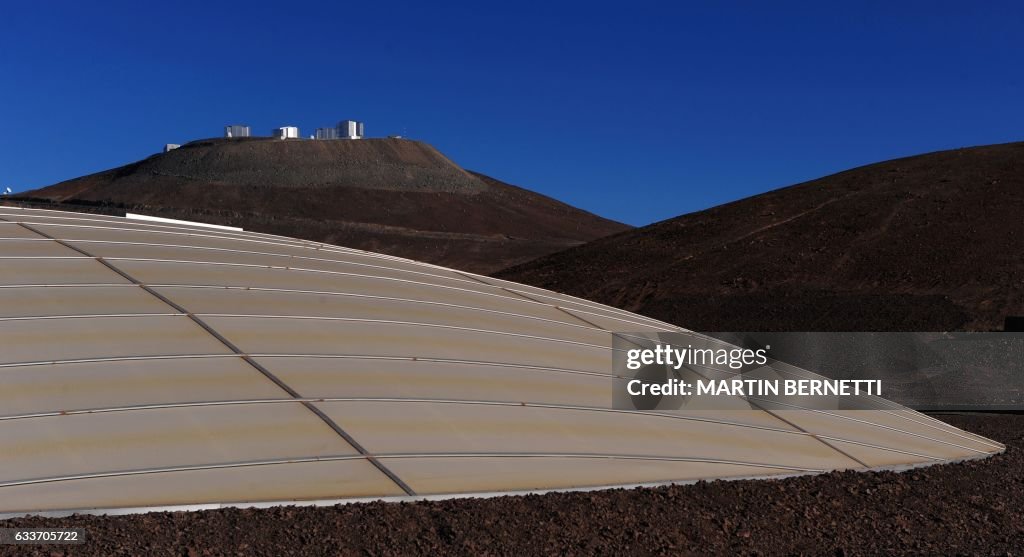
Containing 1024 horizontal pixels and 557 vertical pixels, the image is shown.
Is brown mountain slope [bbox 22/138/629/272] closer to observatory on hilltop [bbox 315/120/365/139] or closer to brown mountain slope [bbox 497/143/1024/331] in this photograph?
observatory on hilltop [bbox 315/120/365/139]

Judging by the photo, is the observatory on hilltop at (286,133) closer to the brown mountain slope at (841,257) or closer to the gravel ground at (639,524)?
the brown mountain slope at (841,257)

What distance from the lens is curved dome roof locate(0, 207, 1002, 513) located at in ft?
31.4

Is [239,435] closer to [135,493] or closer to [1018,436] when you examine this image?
[135,493]

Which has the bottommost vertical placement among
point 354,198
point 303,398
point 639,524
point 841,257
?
point 841,257

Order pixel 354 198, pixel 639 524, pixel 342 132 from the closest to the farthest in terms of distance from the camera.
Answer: pixel 639 524 → pixel 354 198 → pixel 342 132

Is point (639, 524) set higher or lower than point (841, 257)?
higher

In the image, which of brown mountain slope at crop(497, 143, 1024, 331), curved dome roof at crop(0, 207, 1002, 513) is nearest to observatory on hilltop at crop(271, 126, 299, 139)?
brown mountain slope at crop(497, 143, 1024, 331)

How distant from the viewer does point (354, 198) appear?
132 meters

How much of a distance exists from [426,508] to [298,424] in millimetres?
1663

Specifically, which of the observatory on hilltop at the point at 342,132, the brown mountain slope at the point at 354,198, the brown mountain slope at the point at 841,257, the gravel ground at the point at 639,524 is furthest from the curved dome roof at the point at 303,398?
the observatory on hilltop at the point at 342,132

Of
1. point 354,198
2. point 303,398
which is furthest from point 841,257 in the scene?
point 354,198

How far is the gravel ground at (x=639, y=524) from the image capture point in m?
8.79

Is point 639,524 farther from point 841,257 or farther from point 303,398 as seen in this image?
point 841,257

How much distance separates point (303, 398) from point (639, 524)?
3756mm
